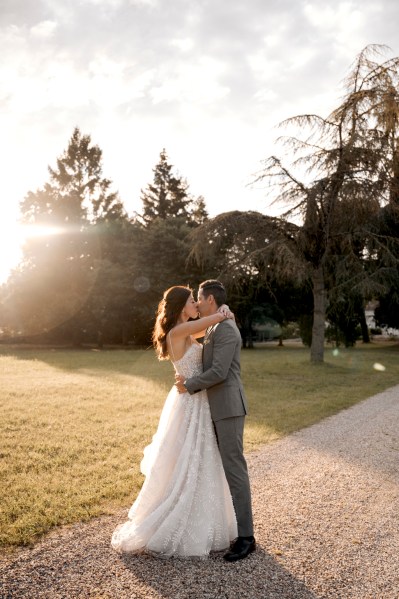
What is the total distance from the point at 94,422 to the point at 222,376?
18.6ft

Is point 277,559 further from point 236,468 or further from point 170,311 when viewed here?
point 170,311

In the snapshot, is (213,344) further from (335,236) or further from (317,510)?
(335,236)

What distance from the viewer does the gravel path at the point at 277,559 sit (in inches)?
121

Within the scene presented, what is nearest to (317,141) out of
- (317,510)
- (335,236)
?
(335,236)

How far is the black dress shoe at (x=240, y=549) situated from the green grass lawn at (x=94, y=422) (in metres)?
1.47

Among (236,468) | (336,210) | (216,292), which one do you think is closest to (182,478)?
(236,468)

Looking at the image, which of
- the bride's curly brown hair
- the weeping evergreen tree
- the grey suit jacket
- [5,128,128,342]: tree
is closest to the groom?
the grey suit jacket

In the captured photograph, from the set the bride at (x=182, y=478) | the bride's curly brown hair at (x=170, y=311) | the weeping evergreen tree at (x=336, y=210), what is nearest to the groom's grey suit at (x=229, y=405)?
the bride at (x=182, y=478)

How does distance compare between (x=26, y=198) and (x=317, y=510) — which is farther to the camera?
(x=26, y=198)

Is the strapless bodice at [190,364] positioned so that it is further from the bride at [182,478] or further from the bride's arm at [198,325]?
the bride's arm at [198,325]

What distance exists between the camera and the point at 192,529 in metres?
3.59

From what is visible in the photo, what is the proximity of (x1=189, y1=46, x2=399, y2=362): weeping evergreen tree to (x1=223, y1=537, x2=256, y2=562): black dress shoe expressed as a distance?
12799 mm

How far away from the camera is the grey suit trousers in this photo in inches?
143

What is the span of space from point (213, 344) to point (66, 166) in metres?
42.5
